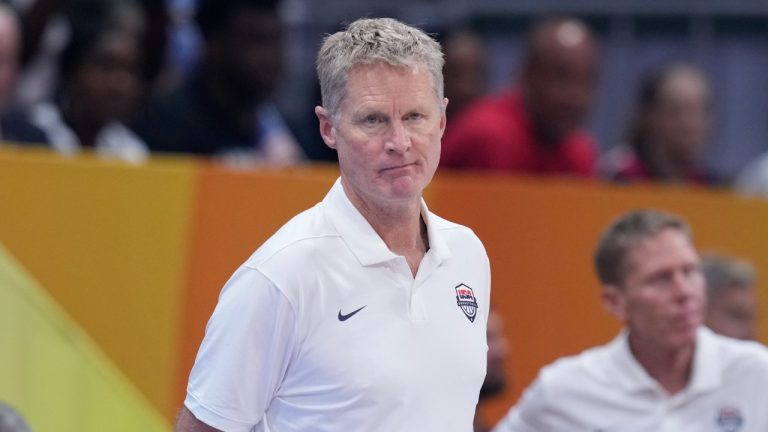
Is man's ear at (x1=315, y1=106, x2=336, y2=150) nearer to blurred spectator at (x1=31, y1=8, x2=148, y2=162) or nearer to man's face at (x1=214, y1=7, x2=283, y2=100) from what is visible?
blurred spectator at (x1=31, y1=8, x2=148, y2=162)

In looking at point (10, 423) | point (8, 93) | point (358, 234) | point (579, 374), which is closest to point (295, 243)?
point (358, 234)

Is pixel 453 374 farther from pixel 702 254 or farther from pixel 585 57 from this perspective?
pixel 585 57

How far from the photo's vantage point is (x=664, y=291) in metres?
4.45

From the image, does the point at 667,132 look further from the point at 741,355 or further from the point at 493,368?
the point at 741,355

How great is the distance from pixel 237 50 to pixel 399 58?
3.91m

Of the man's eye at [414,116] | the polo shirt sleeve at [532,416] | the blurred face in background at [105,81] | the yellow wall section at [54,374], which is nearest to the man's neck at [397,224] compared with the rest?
the man's eye at [414,116]

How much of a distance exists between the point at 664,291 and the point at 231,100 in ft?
8.84

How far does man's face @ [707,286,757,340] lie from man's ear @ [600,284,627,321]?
98cm

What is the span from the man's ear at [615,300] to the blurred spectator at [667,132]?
2.21 meters

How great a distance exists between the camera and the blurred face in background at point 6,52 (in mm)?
5624

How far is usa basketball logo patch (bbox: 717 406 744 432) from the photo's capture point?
4430 millimetres

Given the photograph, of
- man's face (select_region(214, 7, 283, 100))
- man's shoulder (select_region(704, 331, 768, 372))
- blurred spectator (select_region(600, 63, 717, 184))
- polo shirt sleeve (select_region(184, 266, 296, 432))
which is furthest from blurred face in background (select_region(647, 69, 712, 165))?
polo shirt sleeve (select_region(184, 266, 296, 432))

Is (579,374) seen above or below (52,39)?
below

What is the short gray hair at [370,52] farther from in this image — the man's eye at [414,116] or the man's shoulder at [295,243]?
the man's shoulder at [295,243]
